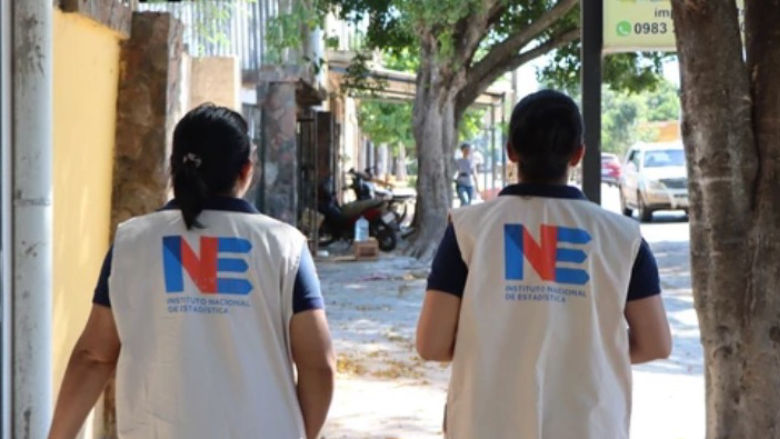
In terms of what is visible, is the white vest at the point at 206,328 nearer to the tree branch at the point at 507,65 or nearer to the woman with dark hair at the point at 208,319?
the woman with dark hair at the point at 208,319

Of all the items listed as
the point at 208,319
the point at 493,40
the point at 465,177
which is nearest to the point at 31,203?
the point at 208,319

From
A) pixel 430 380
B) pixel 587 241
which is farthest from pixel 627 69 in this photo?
pixel 587 241

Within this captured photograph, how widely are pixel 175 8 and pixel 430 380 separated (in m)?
4.81

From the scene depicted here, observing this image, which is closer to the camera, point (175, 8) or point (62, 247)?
point (62, 247)

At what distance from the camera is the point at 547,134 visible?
10.8 feet

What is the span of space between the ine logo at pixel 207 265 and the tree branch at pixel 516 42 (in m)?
16.2

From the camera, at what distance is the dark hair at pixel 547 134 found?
3.30 metres

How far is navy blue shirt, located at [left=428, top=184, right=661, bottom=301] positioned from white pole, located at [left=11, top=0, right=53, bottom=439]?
7.76 ft

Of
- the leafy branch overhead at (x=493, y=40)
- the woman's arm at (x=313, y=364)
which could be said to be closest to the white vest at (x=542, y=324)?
the woman's arm at (x=313, y=364)

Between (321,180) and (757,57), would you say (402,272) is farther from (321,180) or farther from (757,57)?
(757,57)

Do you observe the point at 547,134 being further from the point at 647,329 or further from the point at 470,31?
the point at 470,31

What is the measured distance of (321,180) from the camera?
75.0ft

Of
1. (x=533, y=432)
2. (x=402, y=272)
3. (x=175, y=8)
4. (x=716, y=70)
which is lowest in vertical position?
(x=402, y=272)

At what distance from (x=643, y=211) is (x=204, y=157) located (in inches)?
1037
